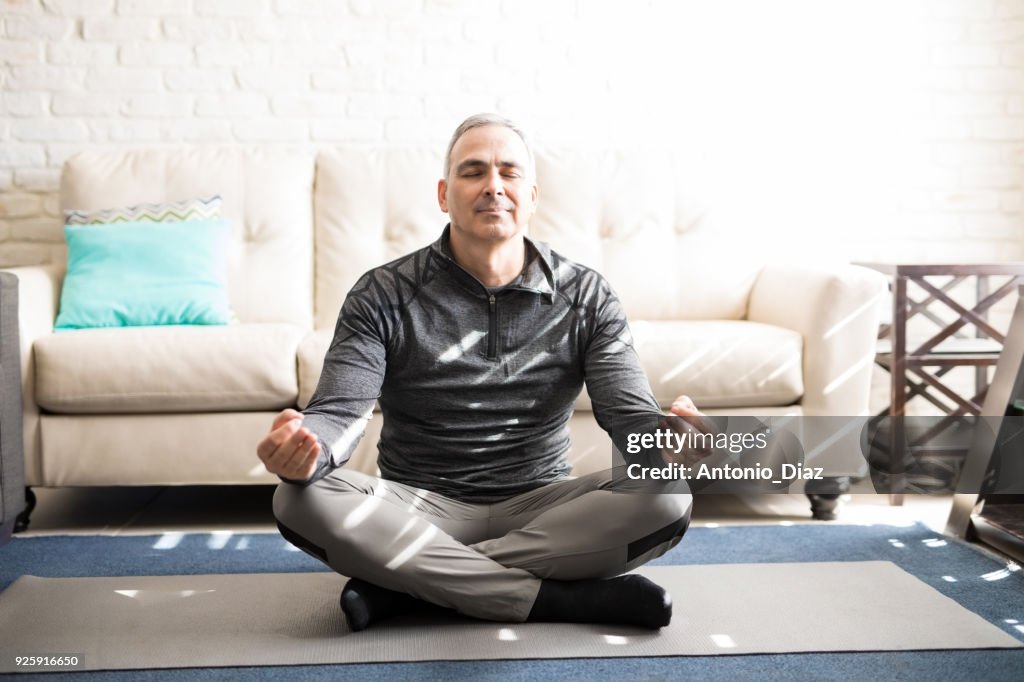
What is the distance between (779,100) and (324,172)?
1.52 meters

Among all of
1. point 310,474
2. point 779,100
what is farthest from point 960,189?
point 310,474

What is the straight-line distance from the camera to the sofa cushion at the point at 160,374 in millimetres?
2475

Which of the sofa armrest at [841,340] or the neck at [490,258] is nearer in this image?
the neck at [490,258]

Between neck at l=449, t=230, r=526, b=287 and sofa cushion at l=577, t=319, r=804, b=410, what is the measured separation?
2.25ft

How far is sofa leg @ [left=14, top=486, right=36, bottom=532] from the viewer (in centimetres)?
250

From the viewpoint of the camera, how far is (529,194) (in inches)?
75.5

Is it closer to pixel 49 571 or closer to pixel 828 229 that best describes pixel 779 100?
pixel 828 229

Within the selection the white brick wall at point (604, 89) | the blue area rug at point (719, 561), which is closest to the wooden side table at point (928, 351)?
the blue area rug at point (719, 561)

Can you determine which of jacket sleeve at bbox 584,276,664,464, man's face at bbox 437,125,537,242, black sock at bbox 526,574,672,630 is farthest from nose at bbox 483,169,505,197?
black sock at bbox 526,574,672,630

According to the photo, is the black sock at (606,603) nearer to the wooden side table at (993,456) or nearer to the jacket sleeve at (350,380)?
the jacket sleeve at (350,380)

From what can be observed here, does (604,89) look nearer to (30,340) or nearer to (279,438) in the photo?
(30,340)

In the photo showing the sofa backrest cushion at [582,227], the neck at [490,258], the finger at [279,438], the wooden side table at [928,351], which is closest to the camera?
the finger at [279,438]

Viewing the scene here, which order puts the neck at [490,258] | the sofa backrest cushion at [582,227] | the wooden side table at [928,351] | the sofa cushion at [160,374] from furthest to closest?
the sofa backrest cushion at [582,227], the wooden side table at [928,351], the sofa cushion at [160,374], the neck at [490,258]

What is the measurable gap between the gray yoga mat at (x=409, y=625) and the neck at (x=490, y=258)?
0.62 meters
